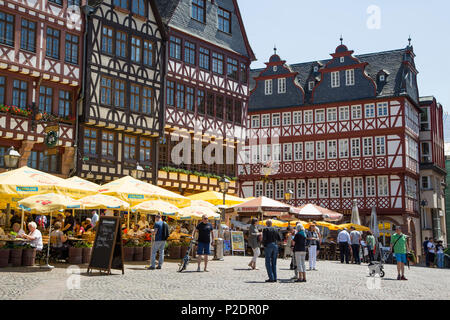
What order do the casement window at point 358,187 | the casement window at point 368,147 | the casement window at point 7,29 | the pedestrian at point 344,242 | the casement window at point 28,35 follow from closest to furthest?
the casement window at point 7,29 → the casement window at point 28,35 → the pedestrian at point 344,242 → the casement window at point 368,147 → the casement window at point 358,187

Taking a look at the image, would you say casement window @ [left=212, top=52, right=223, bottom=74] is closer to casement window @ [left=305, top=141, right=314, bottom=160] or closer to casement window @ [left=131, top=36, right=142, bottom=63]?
casement window @ [left=131, top=36, right=142, bottom=63]

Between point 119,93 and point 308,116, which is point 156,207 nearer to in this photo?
point 119,93

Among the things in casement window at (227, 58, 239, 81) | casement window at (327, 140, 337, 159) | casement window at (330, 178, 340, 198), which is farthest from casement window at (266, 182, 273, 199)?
casement window at (227, 58, 239, 81)

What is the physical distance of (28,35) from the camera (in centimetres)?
2656

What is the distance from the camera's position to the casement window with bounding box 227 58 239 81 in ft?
125

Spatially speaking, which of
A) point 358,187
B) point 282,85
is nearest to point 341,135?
point 358,187

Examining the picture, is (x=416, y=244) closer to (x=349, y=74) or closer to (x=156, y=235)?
(x=349, y=74)

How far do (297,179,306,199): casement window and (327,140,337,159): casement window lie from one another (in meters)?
2.95

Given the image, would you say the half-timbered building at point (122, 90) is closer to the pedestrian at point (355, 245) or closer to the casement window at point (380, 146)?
the pedestrian at point (355, 245)

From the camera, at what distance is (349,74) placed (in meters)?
48.0

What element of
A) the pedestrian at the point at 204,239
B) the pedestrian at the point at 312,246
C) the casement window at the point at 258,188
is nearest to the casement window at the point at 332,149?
the casement window at the point at 258,188

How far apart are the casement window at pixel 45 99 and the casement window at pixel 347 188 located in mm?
25805

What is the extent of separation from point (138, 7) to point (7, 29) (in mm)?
8085

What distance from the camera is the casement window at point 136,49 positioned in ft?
103
